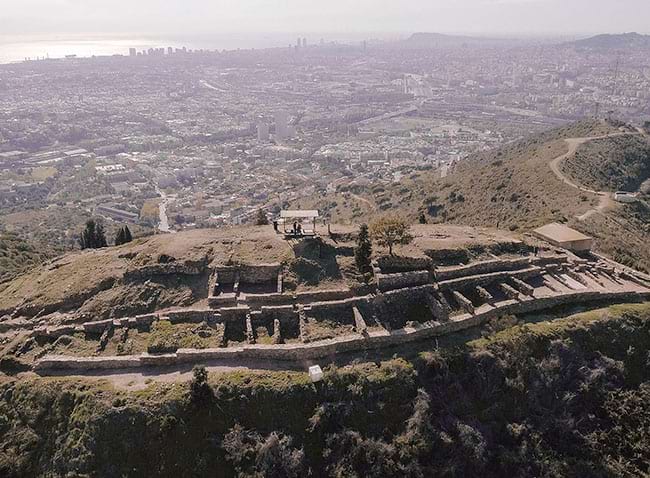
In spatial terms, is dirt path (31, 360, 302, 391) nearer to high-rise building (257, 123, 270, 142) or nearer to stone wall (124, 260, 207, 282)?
stone wall (124, 260, 207, 282)

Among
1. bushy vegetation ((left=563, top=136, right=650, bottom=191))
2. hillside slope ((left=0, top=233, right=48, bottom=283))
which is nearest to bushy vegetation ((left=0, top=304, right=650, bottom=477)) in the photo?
hillside slope ((left=0, top=233, right=48, bottom=283))

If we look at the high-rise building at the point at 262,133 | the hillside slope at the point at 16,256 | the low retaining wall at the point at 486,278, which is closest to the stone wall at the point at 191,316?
the low retaining wall at the point at 486,278

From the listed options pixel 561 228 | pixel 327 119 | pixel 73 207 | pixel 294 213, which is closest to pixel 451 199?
pixel 561 228

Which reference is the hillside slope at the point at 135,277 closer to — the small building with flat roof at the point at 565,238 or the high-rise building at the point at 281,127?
the small building with flat roof at the point at 565,238

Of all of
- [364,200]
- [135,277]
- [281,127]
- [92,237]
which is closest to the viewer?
[135,277]

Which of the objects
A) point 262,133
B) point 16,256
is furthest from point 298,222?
point 262,133

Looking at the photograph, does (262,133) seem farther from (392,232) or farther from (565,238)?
(392,232)

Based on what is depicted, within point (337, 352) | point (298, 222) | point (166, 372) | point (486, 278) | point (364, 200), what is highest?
point (298, 222)
